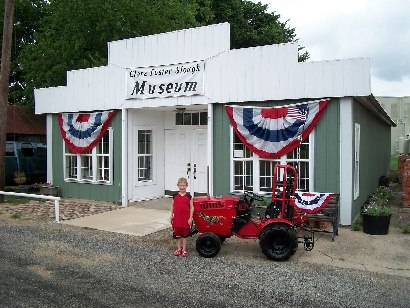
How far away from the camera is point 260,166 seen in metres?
10.4

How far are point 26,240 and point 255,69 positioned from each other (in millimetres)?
6404

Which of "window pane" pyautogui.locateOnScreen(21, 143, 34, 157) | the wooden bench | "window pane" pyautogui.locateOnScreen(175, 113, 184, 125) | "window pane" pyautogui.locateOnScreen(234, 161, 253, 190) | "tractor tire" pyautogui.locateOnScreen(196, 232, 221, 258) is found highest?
"window pane" pyautogui.locateOnScreen(175, 113, 184, 125)

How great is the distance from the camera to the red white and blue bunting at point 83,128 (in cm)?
1299

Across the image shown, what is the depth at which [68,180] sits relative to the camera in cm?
1427

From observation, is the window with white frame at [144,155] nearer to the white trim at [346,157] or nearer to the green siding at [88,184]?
the green siding at [88,184]

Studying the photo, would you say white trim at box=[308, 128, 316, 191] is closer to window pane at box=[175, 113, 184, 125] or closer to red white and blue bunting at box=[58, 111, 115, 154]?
window pane at box=[175, 113, 184, 125]

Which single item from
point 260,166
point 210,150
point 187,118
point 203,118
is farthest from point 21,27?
point 260,166

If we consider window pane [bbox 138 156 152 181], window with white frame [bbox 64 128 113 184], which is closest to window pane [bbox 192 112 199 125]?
window pane [bbox 138 156 152 181]

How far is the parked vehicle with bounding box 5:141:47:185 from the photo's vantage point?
17047 mm

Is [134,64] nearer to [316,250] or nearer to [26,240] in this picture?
[26,240]

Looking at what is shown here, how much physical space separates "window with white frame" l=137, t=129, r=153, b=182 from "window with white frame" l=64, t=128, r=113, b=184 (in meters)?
0.87

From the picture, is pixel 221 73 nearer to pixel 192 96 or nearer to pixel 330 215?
pixel 192 96

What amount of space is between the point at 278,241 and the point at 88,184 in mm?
8449

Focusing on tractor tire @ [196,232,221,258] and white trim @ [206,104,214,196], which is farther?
white trim @ [206,104,214,196]
